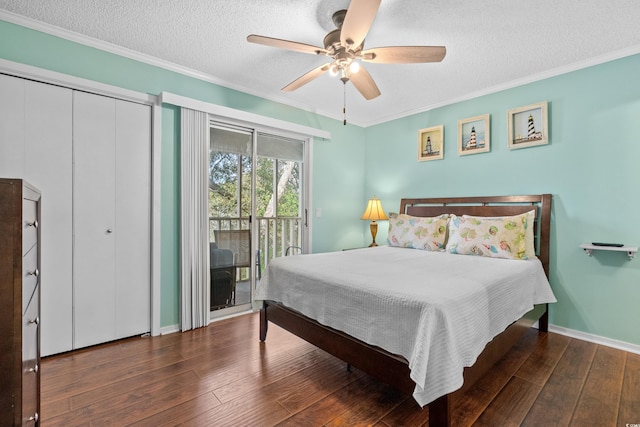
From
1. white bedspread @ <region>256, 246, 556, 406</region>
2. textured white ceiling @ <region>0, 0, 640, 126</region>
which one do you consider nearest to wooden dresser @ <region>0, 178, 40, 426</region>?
white bedspread @ <region>256, 246, 556, 406</region>

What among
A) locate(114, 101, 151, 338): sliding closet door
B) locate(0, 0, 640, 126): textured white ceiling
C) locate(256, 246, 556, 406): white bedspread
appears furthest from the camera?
locate(114, 101, 151, 338): sliding closet door

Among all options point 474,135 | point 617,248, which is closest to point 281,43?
point 474,135

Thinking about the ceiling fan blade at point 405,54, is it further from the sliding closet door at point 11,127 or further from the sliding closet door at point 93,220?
the sliding closet door at point 11,127

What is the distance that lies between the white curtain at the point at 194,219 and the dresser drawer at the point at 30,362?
1540 millimetres

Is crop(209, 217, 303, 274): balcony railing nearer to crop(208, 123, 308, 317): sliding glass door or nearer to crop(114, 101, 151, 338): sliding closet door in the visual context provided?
crop(208, 123, 308, 317): sliding glass door

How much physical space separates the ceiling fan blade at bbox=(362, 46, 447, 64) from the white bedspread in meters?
1.44

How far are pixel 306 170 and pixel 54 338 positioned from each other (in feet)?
9.57

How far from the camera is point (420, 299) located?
1.47 metres

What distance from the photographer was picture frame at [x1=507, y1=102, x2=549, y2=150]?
114 inches

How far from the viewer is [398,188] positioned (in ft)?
13.8

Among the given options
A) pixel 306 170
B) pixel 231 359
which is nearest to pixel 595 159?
pixel 306 170

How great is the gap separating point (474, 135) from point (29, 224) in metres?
3.80

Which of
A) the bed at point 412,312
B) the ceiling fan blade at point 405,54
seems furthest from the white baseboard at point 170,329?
the ceiling fan blade at point 405,54

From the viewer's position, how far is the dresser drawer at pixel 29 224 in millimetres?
977
